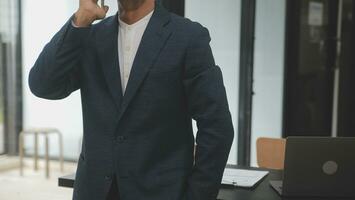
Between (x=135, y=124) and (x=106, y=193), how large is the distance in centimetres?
19

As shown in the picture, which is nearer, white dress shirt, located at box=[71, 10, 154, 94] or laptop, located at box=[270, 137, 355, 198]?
white dress shirt, located at box=[71, 10, 154, 94]

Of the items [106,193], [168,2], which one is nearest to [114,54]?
[106,193]

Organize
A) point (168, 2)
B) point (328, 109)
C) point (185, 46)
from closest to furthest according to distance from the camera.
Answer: point (185, 46) → point (168, 2) → point (328, 109)

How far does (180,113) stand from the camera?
1.22 m

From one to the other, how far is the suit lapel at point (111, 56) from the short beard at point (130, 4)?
0.06 meters

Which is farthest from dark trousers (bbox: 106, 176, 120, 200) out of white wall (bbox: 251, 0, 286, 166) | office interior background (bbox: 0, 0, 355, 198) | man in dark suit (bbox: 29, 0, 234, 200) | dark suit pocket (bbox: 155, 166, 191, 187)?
white wall (bbox: 251, 0, 286, 166)

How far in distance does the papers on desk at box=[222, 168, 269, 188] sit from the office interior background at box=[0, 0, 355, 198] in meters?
1.43

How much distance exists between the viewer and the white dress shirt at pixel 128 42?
122 centimetres

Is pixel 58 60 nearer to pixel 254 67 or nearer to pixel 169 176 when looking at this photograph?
pixel 169 176

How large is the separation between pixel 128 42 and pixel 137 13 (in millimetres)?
79

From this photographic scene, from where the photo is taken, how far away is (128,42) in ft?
4.04

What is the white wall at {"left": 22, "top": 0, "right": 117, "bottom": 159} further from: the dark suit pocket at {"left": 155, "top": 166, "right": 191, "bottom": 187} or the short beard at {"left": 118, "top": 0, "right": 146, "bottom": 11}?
the dark suit pocket at {"left": 155, "top": 166, "right": 191, "bottom": 187}

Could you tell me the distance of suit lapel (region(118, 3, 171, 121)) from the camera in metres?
1.17

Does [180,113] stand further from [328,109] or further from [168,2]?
[328,109]
